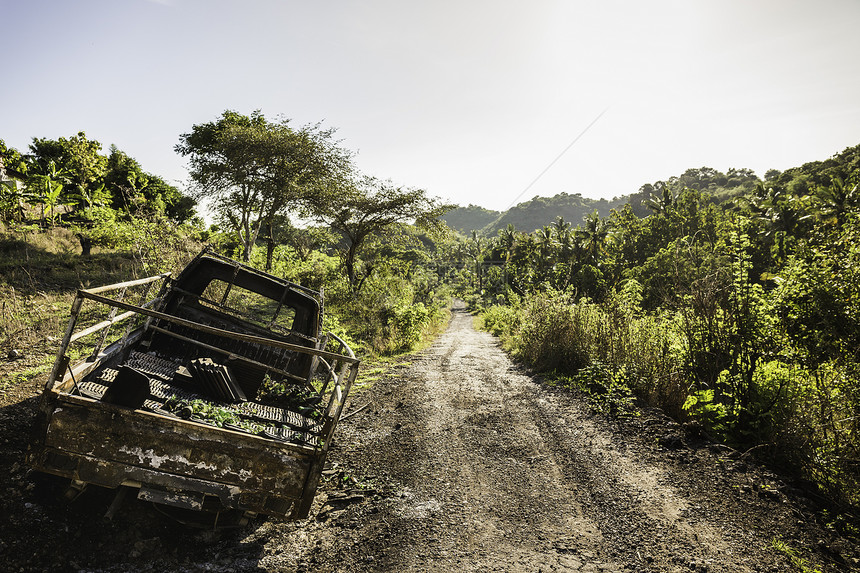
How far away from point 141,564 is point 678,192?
5818 cm

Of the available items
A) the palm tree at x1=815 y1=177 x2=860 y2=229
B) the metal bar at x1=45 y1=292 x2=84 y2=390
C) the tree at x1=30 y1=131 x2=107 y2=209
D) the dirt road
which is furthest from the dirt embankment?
the palm tree at x1=815 y1=177 x2=860 y2=229

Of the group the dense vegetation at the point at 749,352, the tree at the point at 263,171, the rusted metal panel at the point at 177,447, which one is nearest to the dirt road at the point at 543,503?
the dense vegetation at the point at 749,352

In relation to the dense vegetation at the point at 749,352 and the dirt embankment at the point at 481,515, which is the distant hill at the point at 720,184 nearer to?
the dense vegetation at the point at 749,352

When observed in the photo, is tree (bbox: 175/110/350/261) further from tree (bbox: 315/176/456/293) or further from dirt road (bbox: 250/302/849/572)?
dirt road (bbox: 250/302/849/572)

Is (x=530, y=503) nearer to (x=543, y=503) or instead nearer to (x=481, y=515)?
(x=543, y=503)

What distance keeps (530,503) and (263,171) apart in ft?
52.2

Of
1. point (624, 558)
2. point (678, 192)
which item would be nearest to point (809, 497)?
point (624, 558)

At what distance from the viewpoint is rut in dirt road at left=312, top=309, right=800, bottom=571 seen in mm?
3086

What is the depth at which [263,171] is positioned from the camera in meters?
16.1

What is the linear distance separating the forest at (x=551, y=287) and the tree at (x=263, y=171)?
59 mm

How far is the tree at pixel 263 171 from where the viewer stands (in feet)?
50.6

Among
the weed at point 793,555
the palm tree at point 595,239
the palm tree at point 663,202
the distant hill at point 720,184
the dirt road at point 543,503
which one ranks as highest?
the distant hill at point 720,184

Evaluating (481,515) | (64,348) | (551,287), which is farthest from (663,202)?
(64,348)

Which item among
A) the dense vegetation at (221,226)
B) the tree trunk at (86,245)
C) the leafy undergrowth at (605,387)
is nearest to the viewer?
the leafy undergrowth at (605,387)
